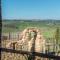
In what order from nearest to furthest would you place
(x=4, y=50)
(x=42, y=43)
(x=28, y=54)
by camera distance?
(x=28, y=54), (x=4, y=50), (x=42, y=43)

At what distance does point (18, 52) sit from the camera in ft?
7.90

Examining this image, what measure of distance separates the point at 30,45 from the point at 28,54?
549 mm

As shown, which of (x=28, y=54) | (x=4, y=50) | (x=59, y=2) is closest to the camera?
(x=28, y=54)

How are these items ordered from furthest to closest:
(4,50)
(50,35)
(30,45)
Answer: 1. (50,35)
2. (30,45)
3. (4,50)

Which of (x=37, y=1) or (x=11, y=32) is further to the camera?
(x=37, y=1)

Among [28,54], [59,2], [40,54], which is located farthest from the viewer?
[59,2]

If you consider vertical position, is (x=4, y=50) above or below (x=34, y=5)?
below

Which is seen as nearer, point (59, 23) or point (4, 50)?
point (4, 50)

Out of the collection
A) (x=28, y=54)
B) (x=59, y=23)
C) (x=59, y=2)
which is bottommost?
(x=28, y=54)

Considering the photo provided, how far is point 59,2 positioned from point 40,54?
3.15 metres

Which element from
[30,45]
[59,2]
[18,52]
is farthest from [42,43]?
[59,2]

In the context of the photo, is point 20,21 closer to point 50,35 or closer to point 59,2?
point 50,35

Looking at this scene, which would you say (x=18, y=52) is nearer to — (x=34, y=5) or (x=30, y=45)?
(x=30, y=45)

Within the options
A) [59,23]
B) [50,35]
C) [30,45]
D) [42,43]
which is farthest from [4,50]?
[50,35]
